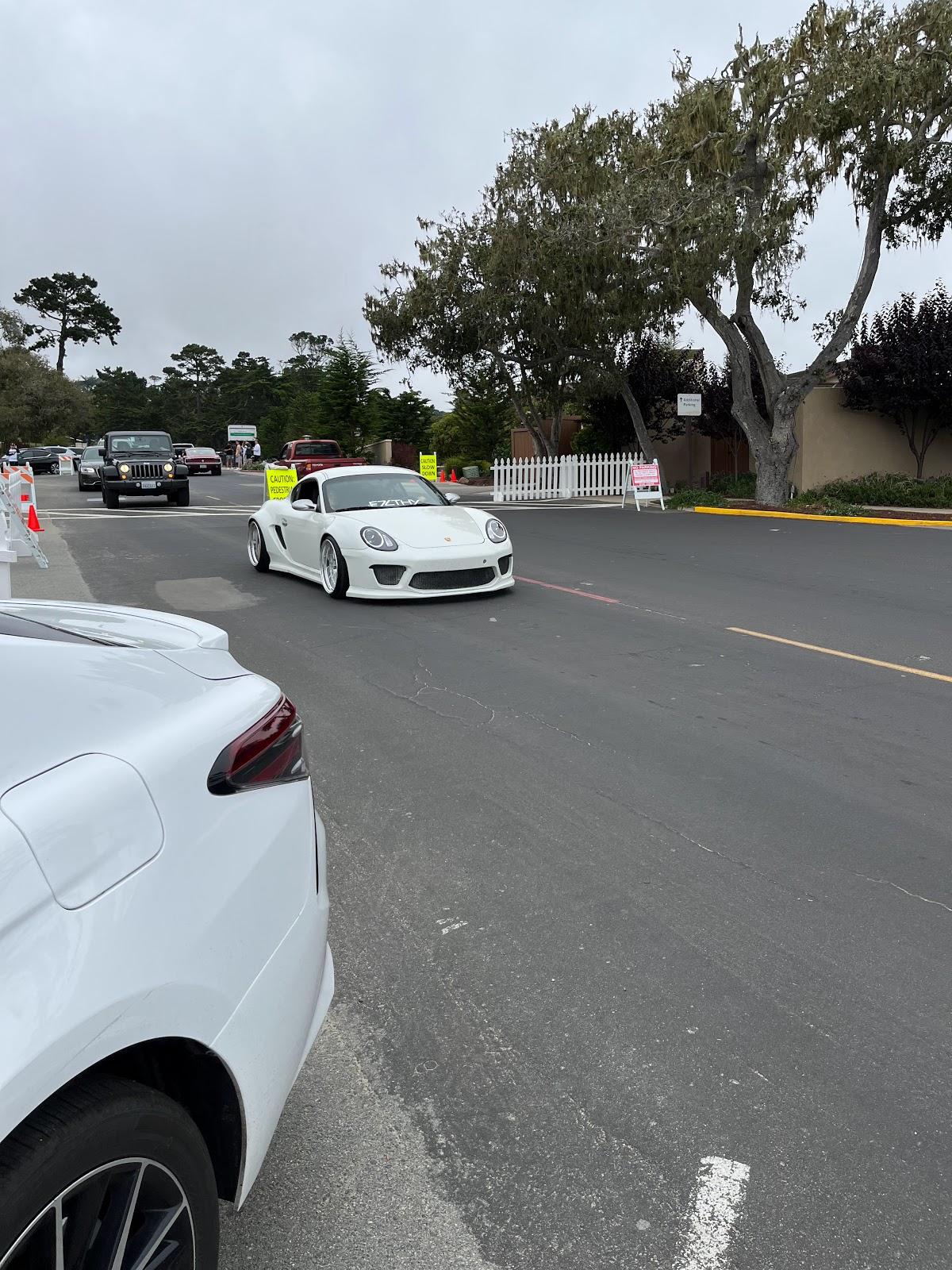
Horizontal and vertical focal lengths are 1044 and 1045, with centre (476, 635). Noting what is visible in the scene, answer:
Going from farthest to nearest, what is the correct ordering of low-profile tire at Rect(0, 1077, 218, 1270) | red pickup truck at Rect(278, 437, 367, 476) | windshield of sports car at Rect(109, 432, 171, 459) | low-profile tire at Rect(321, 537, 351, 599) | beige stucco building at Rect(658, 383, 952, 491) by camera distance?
red pickup truck at Rect(278, 437, 367, 476) → windshield of sports car at Rect(109, 432, 171, 459) → beige stucco building at Rect(658, 383, 952, 491) → low-profile tire at Rect(321, 537, 351, 599) → low-profile tire at Rect(0, 1077, 218, 1270)

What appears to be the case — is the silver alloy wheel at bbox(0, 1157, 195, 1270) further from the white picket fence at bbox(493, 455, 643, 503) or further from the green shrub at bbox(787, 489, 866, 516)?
the white picket fence at bbox(493, 455, 643, 503)

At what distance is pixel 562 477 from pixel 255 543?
1559 cm

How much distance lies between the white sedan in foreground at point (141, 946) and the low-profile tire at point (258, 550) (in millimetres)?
10794

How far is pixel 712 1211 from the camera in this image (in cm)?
235

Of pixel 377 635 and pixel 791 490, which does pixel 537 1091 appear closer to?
pixel 377 635

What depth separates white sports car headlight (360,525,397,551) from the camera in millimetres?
10383

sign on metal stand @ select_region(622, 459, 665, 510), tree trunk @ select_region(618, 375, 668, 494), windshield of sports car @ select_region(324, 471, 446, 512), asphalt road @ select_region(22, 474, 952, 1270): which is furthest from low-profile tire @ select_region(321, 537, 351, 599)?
tree trunk @ select_region(618, 375, 668, 494)

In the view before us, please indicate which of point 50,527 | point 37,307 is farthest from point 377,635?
point 37,307

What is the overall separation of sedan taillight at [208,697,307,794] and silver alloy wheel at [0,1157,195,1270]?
687mm

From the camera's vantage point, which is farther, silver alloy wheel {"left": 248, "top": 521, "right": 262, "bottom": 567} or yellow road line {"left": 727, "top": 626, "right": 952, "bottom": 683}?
silver alloy wheel {"left": 248, "top": 521, "right": 262, "bottom": 567}

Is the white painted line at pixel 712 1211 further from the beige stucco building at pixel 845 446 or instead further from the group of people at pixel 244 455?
the group of people at pixel 244 455

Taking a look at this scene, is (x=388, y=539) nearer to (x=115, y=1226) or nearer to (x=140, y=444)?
(x=115, y=1226)

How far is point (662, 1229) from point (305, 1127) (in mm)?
920

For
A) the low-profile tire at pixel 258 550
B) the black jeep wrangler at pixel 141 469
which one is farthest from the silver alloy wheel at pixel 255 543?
the black jeep wrangler at pixel 141 469
